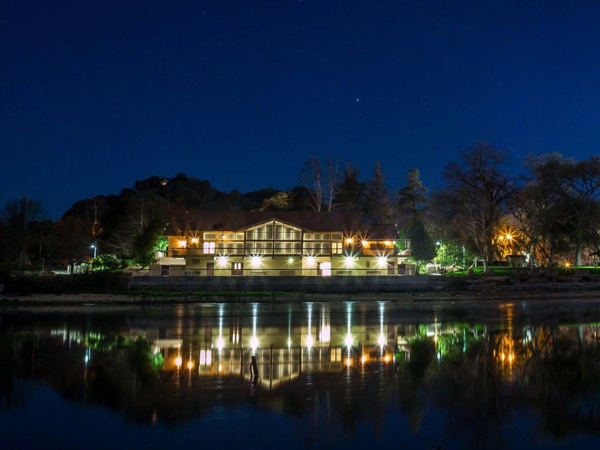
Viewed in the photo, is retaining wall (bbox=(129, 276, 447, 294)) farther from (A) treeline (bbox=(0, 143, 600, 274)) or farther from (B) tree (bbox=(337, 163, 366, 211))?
(B) tree (bbox=(337, 163, 366, 211))

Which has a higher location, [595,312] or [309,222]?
Result: [309,222]

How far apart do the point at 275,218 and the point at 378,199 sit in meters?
29.5

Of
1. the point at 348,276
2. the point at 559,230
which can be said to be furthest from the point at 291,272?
the point at 559,230

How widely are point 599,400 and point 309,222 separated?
4973 centimetres

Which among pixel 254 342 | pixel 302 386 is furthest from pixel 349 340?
pixel 302 386

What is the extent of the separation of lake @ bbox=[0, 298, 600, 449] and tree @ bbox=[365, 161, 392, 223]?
174ft

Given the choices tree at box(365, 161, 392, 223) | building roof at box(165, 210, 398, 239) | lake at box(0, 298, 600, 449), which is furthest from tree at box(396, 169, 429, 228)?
lake at box(0, 298, 600, 449)

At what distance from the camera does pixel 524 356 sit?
68.3ft

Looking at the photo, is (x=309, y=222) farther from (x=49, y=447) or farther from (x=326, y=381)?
(x=49, y=447)

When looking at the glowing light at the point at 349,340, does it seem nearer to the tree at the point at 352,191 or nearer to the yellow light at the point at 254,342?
the yellow light at the point at 254,342

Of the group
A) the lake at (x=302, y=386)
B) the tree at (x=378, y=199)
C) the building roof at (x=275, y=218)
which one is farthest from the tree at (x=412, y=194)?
the lake at (x=302, y=386)

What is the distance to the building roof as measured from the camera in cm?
6131

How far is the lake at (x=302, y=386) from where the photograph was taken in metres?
12.2

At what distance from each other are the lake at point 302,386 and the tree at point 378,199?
174 feet
